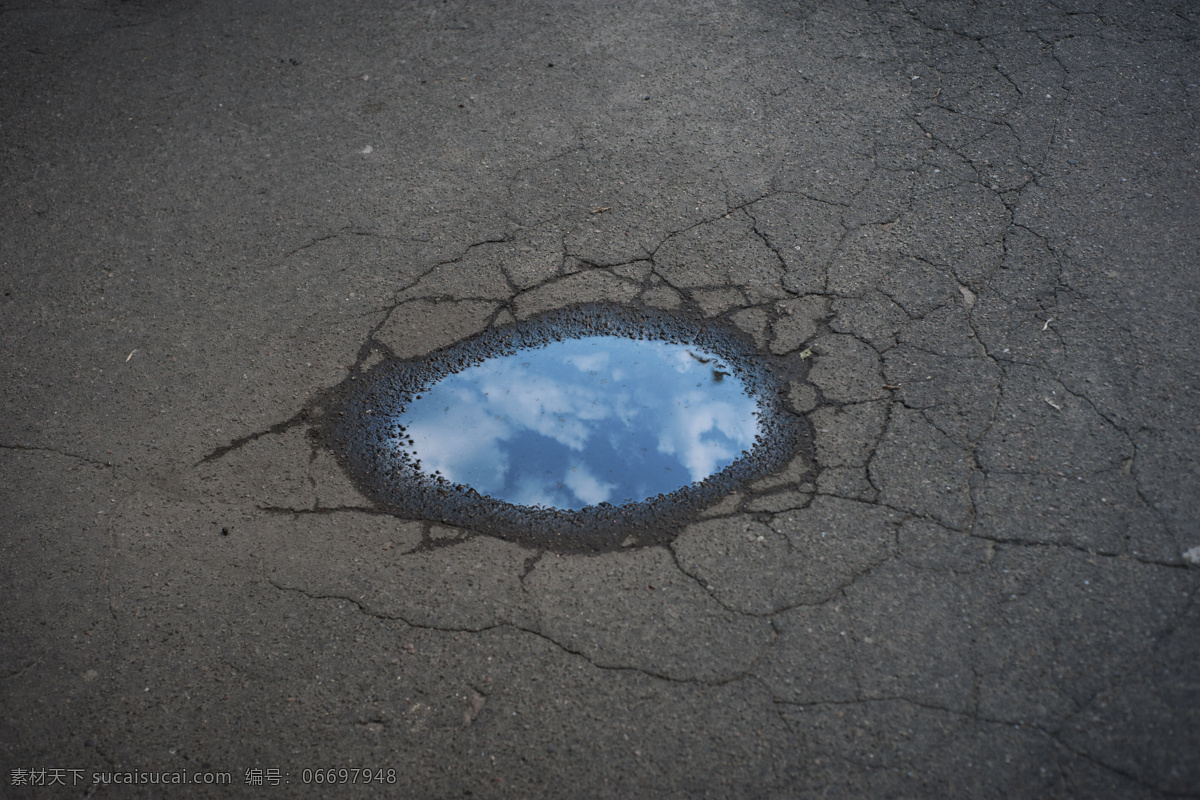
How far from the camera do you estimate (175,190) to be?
5305 millimetres

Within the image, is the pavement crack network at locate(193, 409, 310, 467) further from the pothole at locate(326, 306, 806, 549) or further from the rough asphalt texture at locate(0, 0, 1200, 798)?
the pothole at locate(326, 306, 806, 549)

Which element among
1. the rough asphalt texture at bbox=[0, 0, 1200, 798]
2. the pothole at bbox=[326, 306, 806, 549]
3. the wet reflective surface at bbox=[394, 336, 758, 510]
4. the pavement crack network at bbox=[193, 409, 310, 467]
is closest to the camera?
the rough asphalt texture at bbox=[0, 0, 1200, 798]

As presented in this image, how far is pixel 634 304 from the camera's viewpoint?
4.41 m

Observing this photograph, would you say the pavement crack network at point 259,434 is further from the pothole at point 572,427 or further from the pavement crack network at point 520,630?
the pavement crack network at point 520,630

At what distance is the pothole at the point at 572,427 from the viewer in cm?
359

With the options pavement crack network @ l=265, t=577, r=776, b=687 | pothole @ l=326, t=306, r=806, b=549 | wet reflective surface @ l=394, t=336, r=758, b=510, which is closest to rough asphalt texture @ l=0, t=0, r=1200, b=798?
pavement crack network @ l=265, t=577, r=776, b=687

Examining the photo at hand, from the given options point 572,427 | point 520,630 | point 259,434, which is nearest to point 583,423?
point 572,427

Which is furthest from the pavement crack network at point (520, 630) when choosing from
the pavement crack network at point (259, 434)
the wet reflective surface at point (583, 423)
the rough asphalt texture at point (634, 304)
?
the pavement crack network at point (259, 434)

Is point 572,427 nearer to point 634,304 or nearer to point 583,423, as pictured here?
point 583,423

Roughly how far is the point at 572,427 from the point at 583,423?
0.19ft

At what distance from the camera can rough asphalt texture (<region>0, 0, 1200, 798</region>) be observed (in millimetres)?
2846

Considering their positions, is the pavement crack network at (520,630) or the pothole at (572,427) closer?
the pavement crack network at (520,630)

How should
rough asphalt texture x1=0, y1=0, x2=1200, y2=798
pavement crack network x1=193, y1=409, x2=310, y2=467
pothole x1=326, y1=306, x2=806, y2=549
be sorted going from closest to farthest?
1. rough asphalt texture x1=0, y1=0, x2=1200, y2=798
2. pothole x1=326, y1=306, x2=806, y2=549
3. pavement crack network x1=193, y1=409, x2=310, y2=467

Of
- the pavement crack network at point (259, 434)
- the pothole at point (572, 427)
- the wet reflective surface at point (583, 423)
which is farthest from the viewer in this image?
the pavement crack network at point (259, 434)
